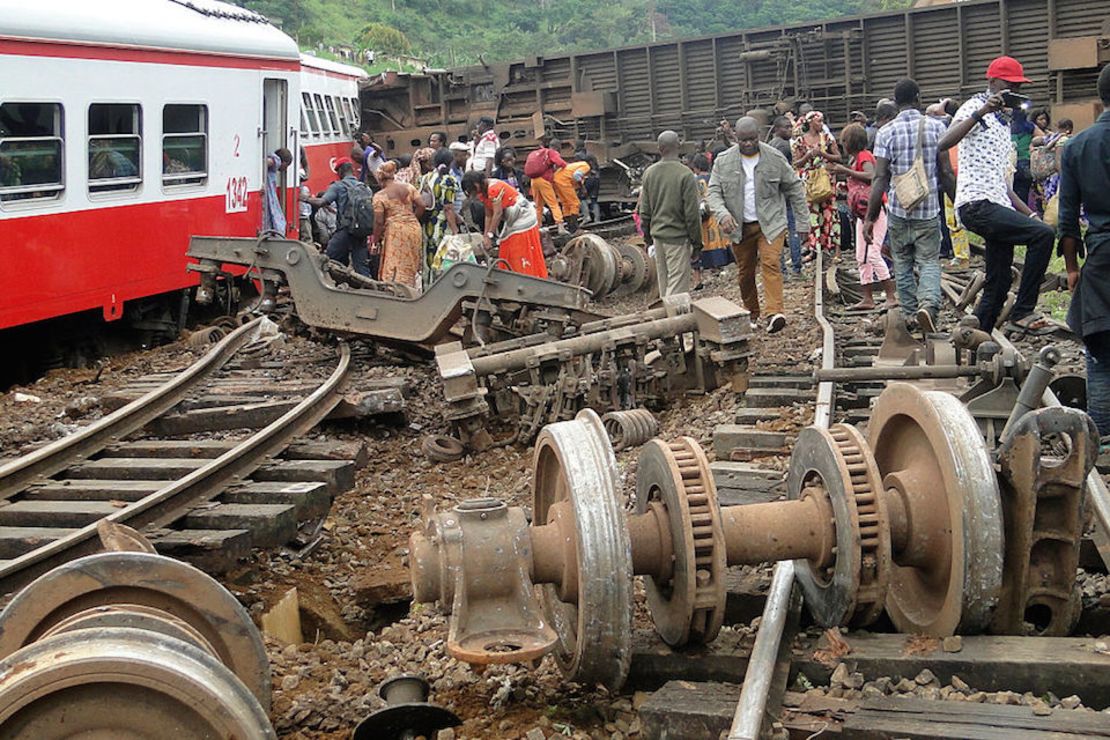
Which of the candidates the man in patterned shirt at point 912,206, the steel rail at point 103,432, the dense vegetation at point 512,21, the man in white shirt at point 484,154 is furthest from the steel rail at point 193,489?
the dense vegetation at point 512,21

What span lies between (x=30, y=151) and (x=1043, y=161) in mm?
10120

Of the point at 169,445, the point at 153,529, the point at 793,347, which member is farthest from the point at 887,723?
the point at 793,347

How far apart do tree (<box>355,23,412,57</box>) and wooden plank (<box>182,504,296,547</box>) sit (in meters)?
A: 39.4

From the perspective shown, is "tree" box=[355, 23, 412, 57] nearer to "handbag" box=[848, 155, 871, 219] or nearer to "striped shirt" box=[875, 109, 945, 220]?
"handbag" box=[848, 155, 871, 219]

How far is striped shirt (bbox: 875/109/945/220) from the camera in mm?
8438

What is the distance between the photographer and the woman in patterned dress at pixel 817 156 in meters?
13.1

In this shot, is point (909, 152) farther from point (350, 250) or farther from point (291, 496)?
point (350, 250)

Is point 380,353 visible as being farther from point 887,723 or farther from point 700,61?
point 700,61

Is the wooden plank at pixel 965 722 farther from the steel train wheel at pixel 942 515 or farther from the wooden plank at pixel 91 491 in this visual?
the wooden plank at pixel 91 491

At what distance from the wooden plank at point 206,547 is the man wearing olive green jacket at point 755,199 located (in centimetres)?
527

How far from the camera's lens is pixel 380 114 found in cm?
2656

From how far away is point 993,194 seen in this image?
7.59m

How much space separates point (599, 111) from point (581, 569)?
21.7 metres

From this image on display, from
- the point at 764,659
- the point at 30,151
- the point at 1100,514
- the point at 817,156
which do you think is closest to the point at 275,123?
the point at 30,151
